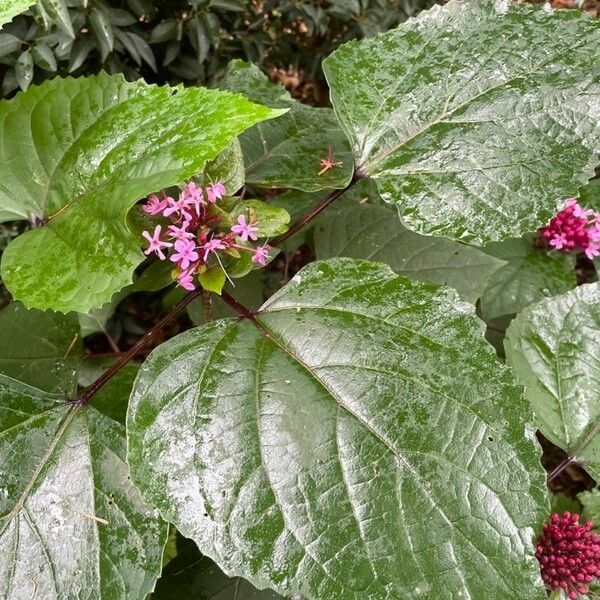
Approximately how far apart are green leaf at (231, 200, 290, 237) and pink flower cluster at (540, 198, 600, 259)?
72cm

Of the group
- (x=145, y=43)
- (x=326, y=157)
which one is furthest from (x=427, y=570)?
(x=145, y=43)

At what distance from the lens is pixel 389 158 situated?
1027mm

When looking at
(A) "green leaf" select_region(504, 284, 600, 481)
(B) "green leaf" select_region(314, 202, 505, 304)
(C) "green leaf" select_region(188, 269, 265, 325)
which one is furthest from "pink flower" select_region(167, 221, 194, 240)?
(A) "green leaf" select_region(504, 284, 600, 481)

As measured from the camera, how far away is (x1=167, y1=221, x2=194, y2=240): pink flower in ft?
2.83

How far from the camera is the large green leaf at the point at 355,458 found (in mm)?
718

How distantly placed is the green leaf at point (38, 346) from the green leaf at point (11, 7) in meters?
0.56

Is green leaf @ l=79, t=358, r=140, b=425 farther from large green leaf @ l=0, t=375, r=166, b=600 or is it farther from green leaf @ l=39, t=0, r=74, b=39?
green leaf @ l=39, t=0, r=74, b=39

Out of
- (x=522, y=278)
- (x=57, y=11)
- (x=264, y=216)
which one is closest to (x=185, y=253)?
(x=264, y=216)

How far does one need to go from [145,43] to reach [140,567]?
3.71 ft

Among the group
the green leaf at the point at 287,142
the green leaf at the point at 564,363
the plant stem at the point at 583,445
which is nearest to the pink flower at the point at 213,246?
the green leaf at the point at 287,142

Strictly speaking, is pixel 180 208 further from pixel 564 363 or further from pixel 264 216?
pixel 564 363

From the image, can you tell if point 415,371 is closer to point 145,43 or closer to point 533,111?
point 533,111

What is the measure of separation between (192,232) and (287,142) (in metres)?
0.38

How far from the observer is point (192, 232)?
905 mm
